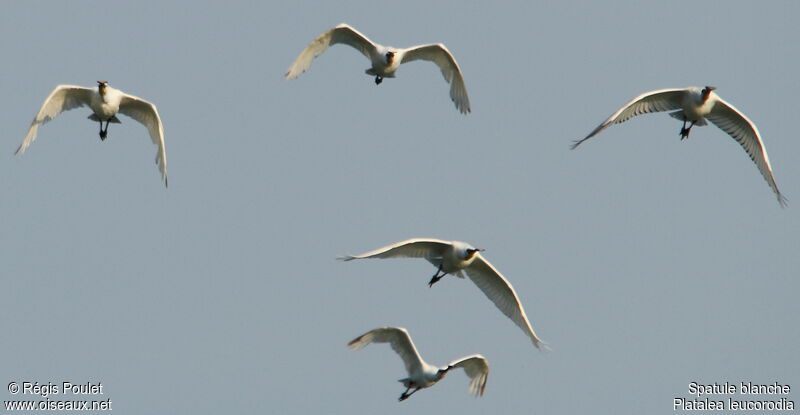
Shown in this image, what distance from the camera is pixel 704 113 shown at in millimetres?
27891

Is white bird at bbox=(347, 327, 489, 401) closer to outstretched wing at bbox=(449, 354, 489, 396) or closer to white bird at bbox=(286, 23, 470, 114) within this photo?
outstretched wing at bbox=(449, 354, 489, 396)

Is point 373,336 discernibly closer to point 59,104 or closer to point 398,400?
point 398,400

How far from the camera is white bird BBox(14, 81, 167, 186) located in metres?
28.4

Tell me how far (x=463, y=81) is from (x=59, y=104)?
997 centimetres

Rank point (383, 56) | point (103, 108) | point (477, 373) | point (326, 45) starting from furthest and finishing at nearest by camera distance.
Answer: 1. point (326, 45)
2. point (383, 56)
3. point (477, 373)
4. point (103, 108)

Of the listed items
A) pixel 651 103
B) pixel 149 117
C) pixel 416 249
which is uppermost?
pixel 651 103

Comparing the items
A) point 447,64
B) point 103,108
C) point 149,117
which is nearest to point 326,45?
point 447,64

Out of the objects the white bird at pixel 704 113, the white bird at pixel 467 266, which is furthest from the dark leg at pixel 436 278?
the white bird at pixel 704 113

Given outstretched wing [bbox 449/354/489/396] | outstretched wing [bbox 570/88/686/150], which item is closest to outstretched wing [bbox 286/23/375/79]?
outstretched wing [bbox 570/88/686/150]

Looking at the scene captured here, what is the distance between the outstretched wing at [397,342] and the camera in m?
27.3

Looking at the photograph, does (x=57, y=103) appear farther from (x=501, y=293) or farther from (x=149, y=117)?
(x=501, y=293)

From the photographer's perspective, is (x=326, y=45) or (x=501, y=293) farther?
(x=326, y=45)

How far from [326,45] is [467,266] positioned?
7639 mm

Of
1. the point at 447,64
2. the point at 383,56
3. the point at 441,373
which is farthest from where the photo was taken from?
the point at 447,64
